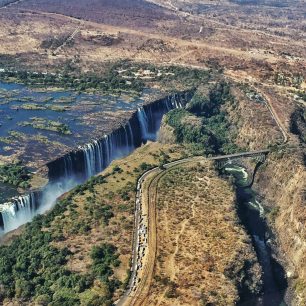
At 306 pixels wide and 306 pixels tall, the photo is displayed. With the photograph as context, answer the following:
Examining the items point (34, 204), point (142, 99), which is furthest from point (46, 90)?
point (34, 204)

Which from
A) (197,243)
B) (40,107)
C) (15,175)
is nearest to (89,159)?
(15,175)

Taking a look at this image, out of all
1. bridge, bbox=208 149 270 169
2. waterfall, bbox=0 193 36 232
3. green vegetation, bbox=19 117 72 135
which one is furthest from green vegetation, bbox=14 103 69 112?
waterfall, bbox=0 193 36 232

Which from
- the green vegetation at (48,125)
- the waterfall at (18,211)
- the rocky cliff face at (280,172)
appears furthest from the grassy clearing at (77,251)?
the rocky cliff face at (280,172)

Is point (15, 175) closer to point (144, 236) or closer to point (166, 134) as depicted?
point (144, 236)

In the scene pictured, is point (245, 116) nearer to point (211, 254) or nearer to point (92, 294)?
point (211, 254)

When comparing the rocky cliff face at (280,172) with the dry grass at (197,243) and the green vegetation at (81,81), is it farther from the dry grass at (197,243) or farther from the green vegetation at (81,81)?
the green vegetation at (81,81)

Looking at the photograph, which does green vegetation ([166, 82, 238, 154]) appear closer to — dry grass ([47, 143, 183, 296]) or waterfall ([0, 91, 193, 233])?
waterfall ([0, 91, 193, 233])
